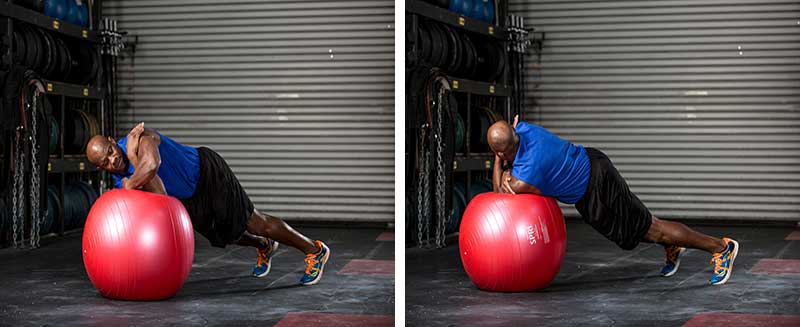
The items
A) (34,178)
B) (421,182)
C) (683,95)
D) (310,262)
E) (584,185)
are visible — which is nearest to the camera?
(584,185)

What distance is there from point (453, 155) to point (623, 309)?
2.81 meters

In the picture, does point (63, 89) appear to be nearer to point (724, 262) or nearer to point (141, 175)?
point (141, 175)

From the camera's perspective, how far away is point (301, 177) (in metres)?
9.57

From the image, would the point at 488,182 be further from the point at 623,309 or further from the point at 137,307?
the point at 137,307

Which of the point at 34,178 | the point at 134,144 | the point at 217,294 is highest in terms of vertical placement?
the point at 134,144

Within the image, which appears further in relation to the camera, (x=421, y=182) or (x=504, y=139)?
(x=421, y=182)

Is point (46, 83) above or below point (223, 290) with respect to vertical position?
above

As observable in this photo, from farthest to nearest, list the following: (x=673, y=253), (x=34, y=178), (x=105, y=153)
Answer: (x=34, y=178) → (x=673, y=253) → (x=105, y=153)

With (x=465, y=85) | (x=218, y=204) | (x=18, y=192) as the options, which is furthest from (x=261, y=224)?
(x=18, y=192)

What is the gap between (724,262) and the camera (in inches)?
228

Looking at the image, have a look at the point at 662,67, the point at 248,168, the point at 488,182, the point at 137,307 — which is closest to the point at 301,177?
the point at 248,168

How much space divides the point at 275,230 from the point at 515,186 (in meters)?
1.44

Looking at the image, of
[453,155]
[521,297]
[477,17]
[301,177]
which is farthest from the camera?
[301,177]

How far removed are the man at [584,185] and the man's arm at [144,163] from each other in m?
1.77
